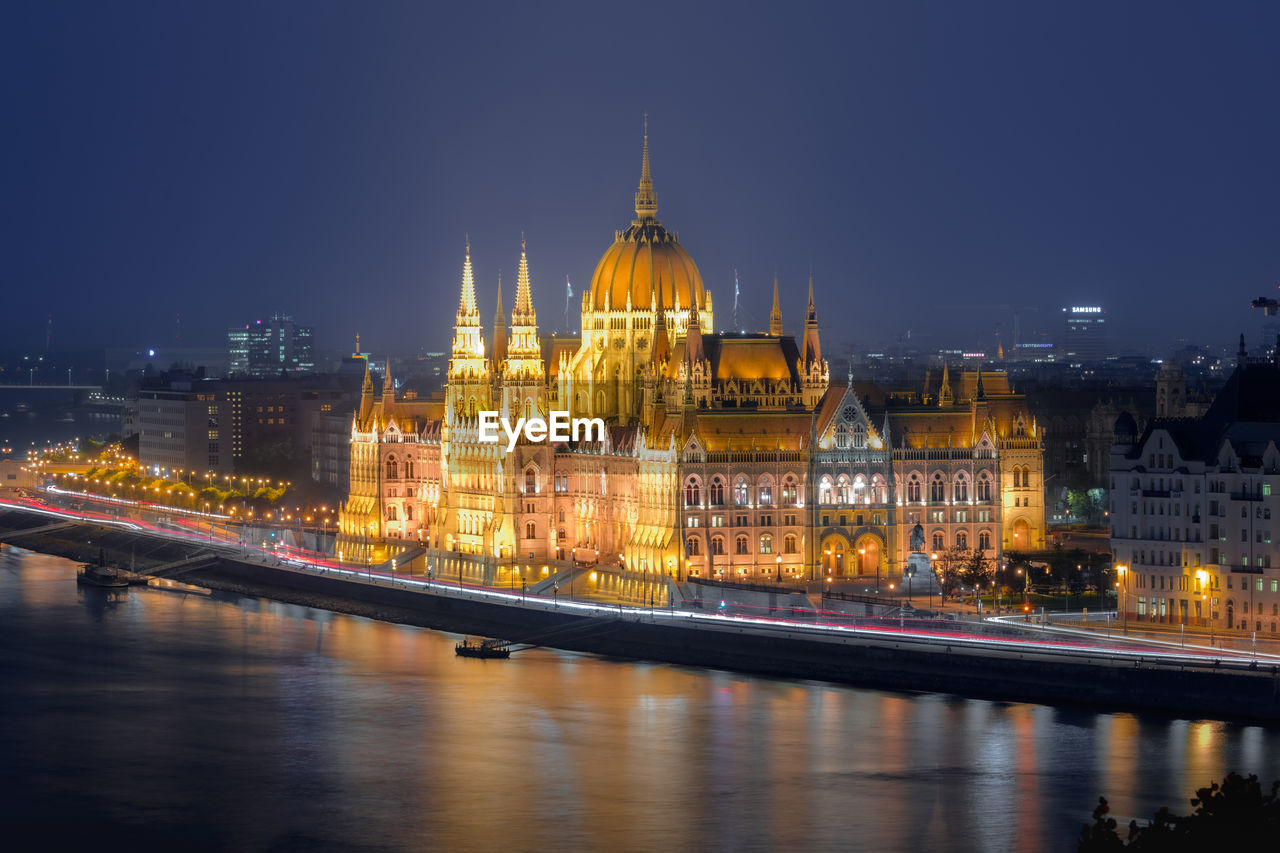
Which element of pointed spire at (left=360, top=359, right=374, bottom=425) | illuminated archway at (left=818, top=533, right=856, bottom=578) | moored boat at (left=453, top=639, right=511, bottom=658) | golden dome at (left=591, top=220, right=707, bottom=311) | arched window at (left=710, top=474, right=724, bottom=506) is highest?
golden dome at (left=591, top=220, right=707, bottom=311)

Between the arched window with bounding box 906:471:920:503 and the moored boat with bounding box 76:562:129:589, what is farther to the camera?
the moored boat with bounding box 76:562:129:589

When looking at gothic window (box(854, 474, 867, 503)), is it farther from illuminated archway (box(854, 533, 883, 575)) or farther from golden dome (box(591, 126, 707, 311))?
golden dome (box(591, 126, 707, 311))

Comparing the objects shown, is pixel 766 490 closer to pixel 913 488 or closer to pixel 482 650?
pixel 913 488

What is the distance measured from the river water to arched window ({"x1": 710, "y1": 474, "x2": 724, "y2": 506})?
37.7 ft

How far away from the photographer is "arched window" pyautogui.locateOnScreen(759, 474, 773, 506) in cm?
12331

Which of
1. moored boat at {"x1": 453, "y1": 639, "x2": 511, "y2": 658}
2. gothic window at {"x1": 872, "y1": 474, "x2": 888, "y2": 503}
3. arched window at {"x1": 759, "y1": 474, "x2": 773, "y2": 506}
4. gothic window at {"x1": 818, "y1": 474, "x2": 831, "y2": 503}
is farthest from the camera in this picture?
gothic window at {"x1": 872, "y1": 474, "x2": 888, "y2": 503}

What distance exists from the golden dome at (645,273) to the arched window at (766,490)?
1784 cm

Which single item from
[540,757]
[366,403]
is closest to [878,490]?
[366,403]

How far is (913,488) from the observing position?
12606cm

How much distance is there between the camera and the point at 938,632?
4220 inches

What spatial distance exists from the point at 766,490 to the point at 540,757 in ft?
116

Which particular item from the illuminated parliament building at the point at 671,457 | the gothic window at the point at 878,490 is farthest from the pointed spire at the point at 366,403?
the gothic window at the point at 878,490

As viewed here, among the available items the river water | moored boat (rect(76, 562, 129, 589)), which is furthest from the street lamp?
moored boat (rect(76, 562, 129, 589))

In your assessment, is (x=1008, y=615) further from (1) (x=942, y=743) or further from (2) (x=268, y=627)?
(2) (x=268, y=627)
